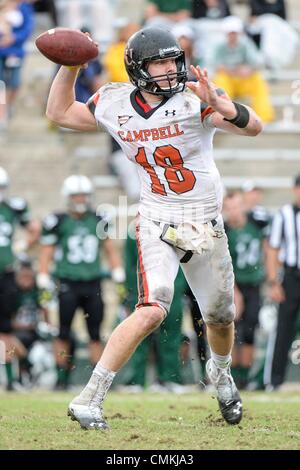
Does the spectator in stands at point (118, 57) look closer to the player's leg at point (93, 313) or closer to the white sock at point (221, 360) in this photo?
the player's leg at point (93, 313)

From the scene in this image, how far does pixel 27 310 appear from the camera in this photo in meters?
10.2

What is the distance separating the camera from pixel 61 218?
9.73 metres

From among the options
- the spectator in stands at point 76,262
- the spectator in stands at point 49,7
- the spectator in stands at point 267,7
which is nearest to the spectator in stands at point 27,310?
the spectator in stands at point 76,262

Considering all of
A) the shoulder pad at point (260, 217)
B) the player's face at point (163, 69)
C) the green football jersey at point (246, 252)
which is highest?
the player's face at point (163, 69)

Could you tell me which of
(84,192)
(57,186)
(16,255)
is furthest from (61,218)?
(57,186)

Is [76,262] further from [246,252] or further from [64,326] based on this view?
[246,252]

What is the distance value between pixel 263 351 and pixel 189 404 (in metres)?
3.65

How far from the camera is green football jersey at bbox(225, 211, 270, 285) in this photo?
9.59 metres

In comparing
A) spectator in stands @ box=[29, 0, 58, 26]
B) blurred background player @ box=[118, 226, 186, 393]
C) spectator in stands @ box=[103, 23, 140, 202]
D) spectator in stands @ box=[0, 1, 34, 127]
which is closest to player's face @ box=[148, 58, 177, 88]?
blurred background player @ box=[118, 226, 186, 393]

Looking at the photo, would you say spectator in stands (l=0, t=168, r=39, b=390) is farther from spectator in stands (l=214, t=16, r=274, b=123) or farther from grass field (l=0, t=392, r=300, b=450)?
spectator in stands (l=214, t=16, r=274, b=123)

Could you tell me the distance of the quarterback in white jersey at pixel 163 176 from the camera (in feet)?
16.7

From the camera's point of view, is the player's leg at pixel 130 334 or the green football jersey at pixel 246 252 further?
the green football jersey at pixel 246 252

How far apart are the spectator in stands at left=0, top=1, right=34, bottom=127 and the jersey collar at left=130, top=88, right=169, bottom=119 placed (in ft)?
20.9

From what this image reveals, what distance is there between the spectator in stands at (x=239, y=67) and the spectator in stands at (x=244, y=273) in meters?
2.11
